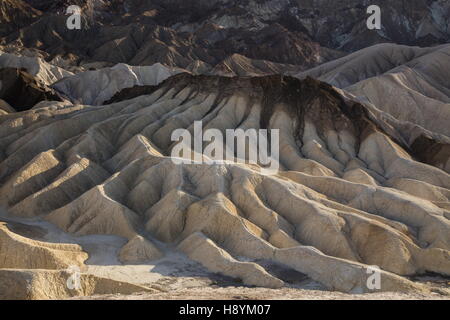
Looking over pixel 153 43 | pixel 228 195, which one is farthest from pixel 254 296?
pixel 153 43

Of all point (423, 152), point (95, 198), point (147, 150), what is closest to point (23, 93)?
point (147, 150)

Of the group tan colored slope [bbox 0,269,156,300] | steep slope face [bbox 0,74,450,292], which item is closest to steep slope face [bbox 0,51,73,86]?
steep slope face [bbox 0,74,450,292]

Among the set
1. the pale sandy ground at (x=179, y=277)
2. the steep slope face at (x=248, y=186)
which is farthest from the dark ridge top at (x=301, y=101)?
the pale sandy ground at (x=179, y=277)

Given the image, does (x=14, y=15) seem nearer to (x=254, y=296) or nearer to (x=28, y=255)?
(x=28, y=255)

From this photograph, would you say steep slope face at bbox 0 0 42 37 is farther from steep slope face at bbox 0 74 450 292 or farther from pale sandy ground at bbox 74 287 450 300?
pale sandy ground at bbox 74 287 450 300

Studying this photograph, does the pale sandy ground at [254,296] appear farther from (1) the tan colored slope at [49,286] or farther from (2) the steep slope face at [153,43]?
(2) the steep slope face at [153,43]

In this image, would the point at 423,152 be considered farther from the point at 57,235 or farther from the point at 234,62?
the point at 234,62
